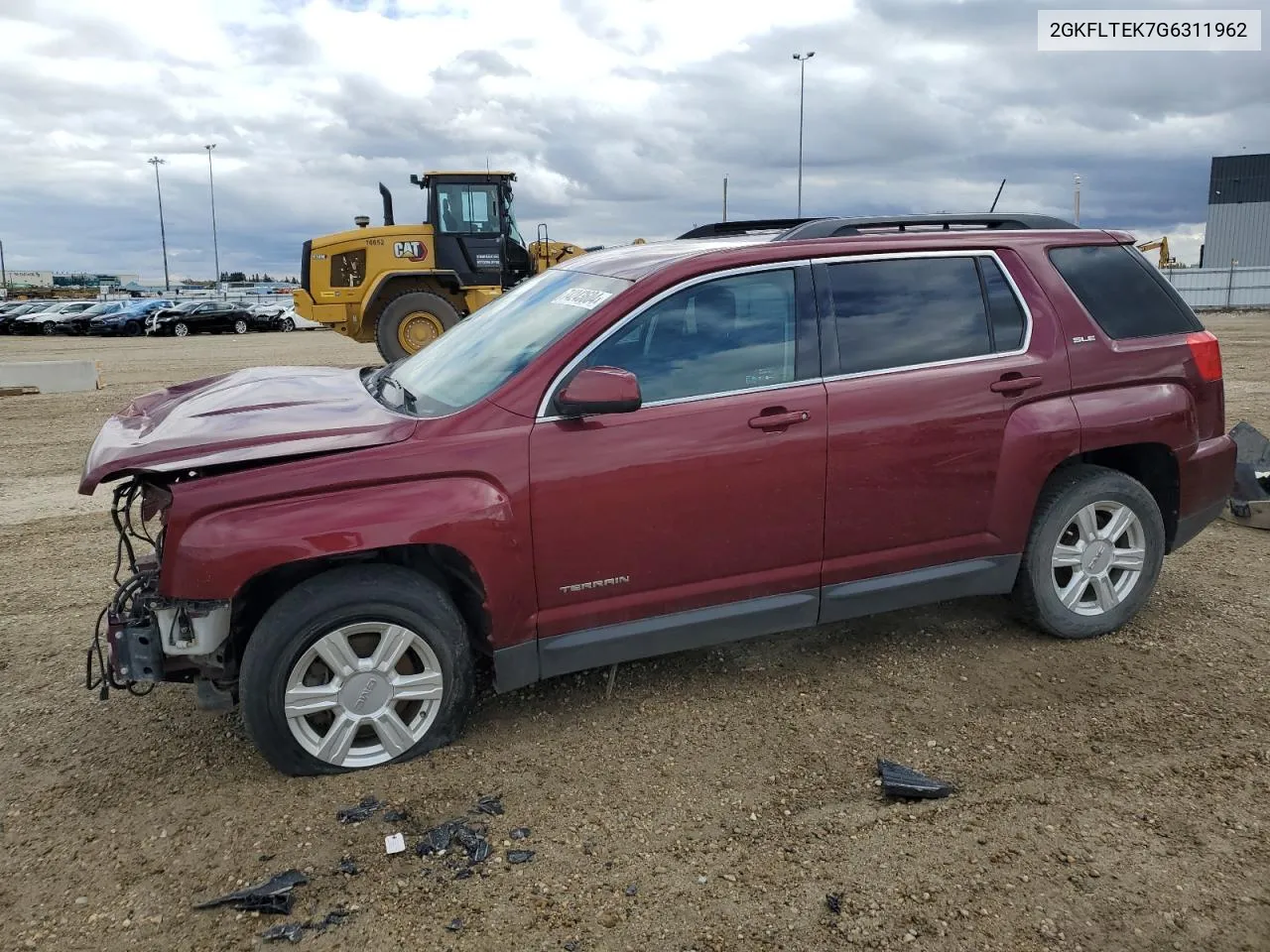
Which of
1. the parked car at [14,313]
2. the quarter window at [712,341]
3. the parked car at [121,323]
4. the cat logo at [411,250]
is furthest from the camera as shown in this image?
the parked car at [14,313]

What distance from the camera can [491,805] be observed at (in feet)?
10.7

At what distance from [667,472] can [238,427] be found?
155 cm

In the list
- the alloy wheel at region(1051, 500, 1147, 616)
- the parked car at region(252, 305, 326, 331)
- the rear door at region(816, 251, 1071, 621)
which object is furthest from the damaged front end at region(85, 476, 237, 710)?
the parked car at region(252, 305, 326, 331)

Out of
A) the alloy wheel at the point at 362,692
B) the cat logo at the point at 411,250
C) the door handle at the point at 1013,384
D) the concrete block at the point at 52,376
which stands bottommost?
the alloy wheel at the point at 362,692

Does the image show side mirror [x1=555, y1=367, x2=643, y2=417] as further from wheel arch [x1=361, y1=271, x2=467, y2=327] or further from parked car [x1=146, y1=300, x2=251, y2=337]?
parked car [x1=146, y1=300, x2=251, y2=337]

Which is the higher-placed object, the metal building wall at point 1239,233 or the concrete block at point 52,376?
the metal building wall at point 1239,233

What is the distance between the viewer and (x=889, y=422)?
3.86 m

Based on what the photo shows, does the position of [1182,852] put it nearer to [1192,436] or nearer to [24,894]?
[1192,436]

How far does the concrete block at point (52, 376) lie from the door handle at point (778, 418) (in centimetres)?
1481

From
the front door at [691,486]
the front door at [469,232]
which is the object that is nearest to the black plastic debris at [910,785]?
the front door at [691,486]

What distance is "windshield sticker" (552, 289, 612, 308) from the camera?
3.70 metres

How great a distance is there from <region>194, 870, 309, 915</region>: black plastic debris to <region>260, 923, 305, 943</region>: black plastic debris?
0.06 metres

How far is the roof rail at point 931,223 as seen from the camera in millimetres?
4094

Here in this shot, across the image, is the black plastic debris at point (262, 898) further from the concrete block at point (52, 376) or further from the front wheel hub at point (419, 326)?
the concrete block at point (52, 376)
